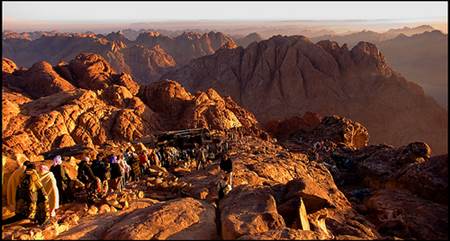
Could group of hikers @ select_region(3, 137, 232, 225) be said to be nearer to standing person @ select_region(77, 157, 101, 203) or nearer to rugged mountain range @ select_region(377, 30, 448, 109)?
standing person @ select_region(77, 157, 101, 203)

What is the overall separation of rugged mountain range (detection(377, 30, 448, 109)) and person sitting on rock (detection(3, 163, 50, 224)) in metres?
90.4

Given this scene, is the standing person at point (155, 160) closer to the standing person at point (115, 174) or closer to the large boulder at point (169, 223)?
the standing person at point (115, 174)

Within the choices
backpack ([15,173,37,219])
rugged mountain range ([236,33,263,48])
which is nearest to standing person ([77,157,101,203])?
backpack ([15,173,37,219])

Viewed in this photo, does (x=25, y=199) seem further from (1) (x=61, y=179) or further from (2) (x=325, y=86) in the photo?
(2) (x=325, y=86)

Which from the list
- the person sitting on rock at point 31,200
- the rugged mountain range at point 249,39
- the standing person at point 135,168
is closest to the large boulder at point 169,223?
the person sitting on rock at point 31,200

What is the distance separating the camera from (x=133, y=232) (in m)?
9.00

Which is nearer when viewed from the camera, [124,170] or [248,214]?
[248,214]

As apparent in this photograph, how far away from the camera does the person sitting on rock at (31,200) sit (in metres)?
10.1

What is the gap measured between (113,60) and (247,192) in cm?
10268

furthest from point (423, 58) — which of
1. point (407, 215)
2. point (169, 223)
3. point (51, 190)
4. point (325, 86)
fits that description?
point (51, 190)

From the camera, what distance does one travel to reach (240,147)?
78.9ft

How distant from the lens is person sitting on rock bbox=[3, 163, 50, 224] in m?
10.1

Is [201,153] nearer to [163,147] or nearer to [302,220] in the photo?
[163,147]

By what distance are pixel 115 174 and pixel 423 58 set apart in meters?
131
